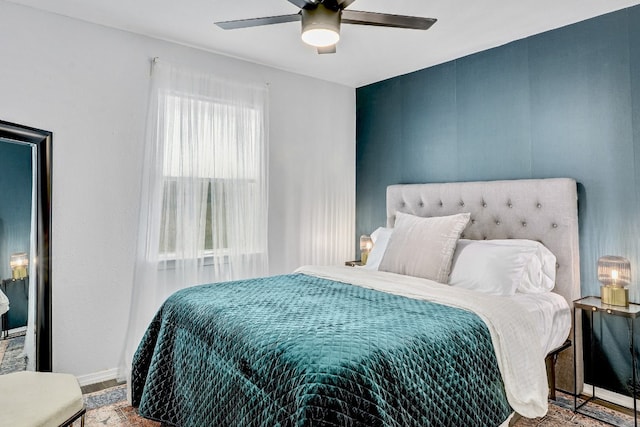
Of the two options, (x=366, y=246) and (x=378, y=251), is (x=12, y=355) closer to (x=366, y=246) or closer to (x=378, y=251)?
(x=378, y=251)

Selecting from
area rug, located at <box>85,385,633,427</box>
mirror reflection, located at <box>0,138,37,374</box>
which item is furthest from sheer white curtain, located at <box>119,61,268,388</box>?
mirror reflection, located at <box>0,138,37,374</box>

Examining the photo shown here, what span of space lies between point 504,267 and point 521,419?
0.86 meters

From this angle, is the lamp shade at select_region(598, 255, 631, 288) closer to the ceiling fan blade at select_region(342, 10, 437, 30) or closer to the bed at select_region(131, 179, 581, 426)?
the bed at select_region(131, 179, 581, 426)

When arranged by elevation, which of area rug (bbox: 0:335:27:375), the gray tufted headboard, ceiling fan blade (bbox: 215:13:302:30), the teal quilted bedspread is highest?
ceiling fan blade (bbox: 215:13:302:30)

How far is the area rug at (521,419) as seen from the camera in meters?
2.20

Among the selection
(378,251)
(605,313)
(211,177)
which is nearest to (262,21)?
(211,177)

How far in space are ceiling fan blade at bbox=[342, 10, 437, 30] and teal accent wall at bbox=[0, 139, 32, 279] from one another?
6.66 feet

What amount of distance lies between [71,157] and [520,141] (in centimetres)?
326

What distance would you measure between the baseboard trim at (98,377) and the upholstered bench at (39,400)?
1068 millimetres

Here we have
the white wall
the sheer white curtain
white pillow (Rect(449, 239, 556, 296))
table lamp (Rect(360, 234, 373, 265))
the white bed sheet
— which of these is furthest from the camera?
table lamp (Rect(360, 234, 373, 265))

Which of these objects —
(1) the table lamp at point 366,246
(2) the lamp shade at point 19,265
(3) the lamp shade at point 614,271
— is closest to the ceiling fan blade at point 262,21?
(2) the lamp shade at point 19,265

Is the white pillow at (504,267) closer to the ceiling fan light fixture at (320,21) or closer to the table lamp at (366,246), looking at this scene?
the table lamp at (366,246)

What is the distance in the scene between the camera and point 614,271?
232 cm

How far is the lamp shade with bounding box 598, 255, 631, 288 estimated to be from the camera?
229 centimetres
